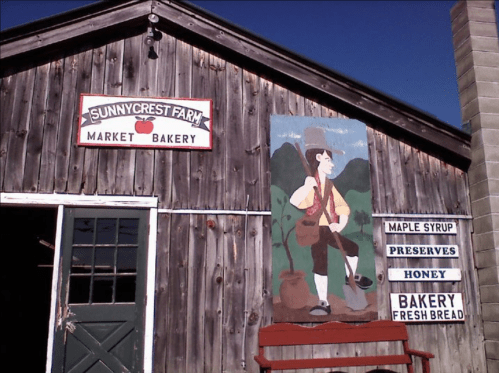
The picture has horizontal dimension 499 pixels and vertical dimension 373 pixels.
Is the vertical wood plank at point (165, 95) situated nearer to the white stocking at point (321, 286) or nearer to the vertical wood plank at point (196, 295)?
the vertical wood plank at point (196, 295)

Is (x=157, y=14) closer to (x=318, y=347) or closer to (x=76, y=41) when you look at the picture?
(x=76, y=41)

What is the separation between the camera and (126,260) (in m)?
6.11

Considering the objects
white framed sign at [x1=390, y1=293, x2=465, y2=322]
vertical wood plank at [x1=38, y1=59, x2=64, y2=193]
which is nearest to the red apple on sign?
vertical wood plank at [x1=38, y1=59, x2=64, y2=193]

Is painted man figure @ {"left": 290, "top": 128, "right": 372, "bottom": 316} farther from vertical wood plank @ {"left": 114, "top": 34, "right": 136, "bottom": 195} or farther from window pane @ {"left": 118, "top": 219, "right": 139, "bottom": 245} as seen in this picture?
vertical wood plank @ {"left": 114, "top": 34, "right": 136, "bottom": 195}

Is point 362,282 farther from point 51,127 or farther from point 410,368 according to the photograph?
point 51,127

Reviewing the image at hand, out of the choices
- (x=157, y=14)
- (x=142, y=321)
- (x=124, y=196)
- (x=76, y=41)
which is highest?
(x=157, y=14)

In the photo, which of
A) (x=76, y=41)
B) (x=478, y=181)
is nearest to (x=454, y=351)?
(x=478, y=181)

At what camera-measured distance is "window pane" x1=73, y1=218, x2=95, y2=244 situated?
6.10m

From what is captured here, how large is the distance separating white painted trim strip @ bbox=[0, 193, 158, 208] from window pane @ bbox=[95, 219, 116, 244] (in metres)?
0.23

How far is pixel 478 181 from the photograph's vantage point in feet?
22.4

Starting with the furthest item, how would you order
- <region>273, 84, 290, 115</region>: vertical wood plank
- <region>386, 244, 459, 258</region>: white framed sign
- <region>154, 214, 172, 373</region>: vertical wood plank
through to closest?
<region>273, 84, 290, 115</region>: vertical wood plank, <region>386, 244, 459, 258</region>: white framed sign, <region>154, 214, 172, 373</region>: vertical wood plank

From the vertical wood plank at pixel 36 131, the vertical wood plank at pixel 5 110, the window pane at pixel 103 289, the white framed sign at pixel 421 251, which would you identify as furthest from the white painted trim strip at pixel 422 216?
the vertical wood plank at pixel 5 110

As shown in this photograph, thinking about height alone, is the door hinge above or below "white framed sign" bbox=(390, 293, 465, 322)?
below

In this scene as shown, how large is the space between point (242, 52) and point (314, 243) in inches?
117
